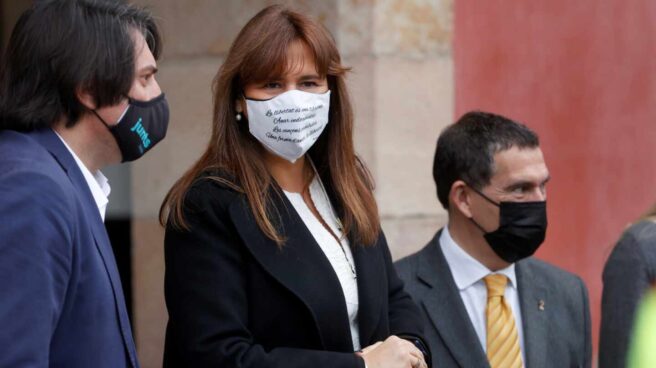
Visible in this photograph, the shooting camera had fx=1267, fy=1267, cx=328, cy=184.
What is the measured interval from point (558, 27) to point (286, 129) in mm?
3444

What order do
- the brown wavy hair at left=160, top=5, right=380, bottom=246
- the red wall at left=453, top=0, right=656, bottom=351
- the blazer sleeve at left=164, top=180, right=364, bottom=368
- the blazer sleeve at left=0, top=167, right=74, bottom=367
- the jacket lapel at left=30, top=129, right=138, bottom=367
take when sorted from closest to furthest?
the blazer sleeve at left=0, top=167, right=74, bottom=367, the jacket lapel at left=30, top=129, right=138, bottom=367, the blazer sleeve at left=164, top=180, right=364, bottom=368, the brown wavy hair at left=160, top=5, right=380, bottom=246, the red wall at left=453, top=0, right=656, bottom=351

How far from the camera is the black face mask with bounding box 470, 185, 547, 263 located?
14.7 ft

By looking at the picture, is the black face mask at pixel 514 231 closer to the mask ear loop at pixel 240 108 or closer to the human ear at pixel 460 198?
the human ear at pixel 460 198

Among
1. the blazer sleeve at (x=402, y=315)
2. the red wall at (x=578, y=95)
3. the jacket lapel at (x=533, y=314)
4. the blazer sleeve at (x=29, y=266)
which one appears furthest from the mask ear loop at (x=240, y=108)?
the red wall at (x=578, y=95)

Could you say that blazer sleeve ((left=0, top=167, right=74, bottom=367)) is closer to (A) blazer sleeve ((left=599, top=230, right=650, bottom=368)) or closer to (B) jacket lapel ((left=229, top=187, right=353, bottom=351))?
(B) jacket lapel ((left=229, top=187, right=353, bottom=351))

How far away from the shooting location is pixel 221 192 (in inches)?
139

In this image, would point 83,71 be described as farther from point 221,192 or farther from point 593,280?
point 593,280

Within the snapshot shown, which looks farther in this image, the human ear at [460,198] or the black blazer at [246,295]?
the human ear at [460,198]

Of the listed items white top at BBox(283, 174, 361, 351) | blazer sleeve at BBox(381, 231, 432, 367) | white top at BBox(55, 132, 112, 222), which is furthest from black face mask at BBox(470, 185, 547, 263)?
white top at BBox(55, 132, 112, 222)

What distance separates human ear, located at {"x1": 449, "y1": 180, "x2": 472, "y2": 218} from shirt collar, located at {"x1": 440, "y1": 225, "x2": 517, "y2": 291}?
0.39ft

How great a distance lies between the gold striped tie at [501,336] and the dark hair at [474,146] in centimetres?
44

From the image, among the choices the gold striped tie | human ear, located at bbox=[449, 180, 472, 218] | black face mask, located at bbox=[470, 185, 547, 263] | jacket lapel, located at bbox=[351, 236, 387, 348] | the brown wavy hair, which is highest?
the brown wavy hair

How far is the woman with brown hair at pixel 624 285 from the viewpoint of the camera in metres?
4.04

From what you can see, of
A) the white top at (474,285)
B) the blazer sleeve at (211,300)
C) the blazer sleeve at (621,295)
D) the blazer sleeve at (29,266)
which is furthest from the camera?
the white top at (474,285)
